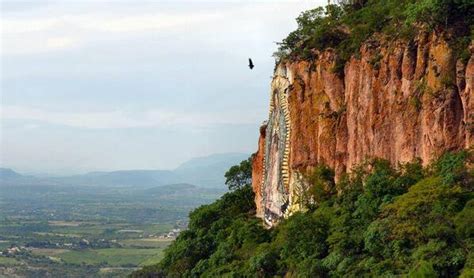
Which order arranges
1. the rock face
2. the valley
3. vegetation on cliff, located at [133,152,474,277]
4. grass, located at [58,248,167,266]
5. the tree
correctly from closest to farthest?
vegetation on cliff, located at [133,152,474,277] → the rock face → the tree → the valley → grass, located at [58,248,167,266]

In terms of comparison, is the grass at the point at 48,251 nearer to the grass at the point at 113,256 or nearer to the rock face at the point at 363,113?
the grass at the point at 113,256

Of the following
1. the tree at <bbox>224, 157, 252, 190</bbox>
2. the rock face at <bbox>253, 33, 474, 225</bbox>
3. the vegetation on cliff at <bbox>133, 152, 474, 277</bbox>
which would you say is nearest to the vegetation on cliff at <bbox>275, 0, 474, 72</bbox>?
the rock face at <bbox>253, 33, 474, 225</bbox>

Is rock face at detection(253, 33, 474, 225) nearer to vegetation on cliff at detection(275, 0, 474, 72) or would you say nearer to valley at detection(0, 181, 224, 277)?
vegetation on cliff at detection(275, 0, 474, 72)

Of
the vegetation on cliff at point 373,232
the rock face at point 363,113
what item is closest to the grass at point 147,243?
the rock face at point 363,113

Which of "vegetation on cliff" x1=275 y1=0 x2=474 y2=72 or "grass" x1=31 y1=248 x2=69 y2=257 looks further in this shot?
"grass" x1=31 y1=248 x2=69 y2=257

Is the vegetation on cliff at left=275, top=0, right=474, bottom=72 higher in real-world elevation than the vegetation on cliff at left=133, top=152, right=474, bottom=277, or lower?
higher

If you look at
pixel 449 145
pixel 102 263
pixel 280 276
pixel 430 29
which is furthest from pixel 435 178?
pixel 102 263

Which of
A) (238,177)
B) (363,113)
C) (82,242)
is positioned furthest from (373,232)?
(82,242)
